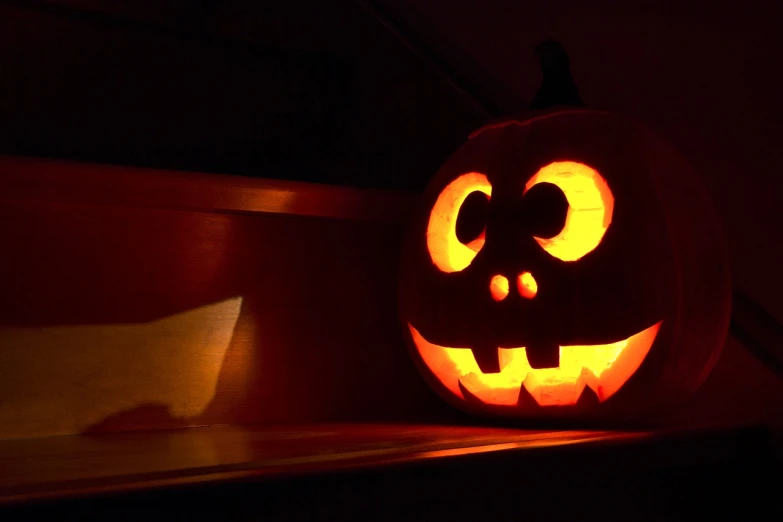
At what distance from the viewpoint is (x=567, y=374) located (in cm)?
84

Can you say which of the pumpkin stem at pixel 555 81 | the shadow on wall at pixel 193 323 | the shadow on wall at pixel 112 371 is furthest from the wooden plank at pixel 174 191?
the pumpkin stem at pixel 555 81

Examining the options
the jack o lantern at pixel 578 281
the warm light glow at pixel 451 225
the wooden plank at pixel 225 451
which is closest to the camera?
the wooden plank at pixel 225 451

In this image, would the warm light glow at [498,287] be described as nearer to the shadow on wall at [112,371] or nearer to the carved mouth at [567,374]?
the carved mouth at [567,374]

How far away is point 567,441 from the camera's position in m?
0.72

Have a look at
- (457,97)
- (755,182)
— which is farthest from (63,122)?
(755,182)

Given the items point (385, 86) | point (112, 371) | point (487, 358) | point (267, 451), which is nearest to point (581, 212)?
point (487, 358)

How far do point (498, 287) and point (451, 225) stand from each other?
5.1 inches

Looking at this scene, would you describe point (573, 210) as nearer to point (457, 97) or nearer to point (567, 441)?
point (567, 441)

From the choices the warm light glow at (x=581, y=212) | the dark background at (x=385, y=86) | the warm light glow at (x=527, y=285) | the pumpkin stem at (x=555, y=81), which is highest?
the dark background at (x=385, y=86)

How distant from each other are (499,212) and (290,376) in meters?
0.36

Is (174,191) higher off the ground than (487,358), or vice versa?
(174,191)

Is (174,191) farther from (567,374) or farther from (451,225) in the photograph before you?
(567,374)

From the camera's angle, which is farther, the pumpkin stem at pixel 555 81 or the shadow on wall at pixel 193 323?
the pumpkin stem at pixel 555 81

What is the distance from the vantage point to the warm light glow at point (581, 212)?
2.79 feet
